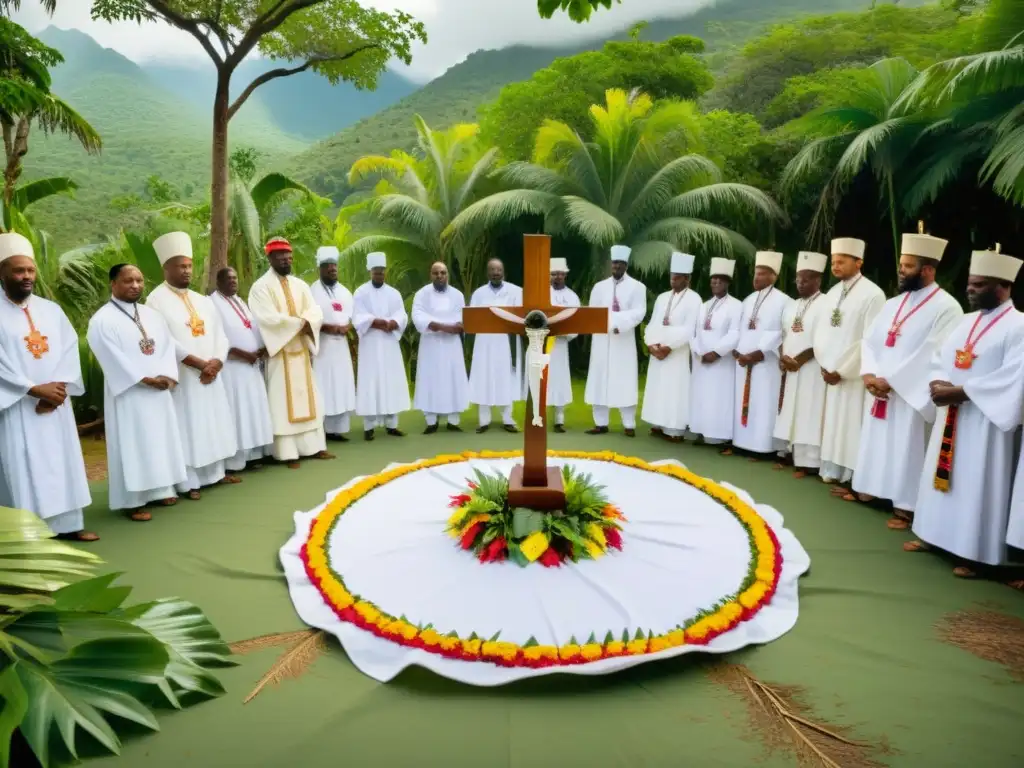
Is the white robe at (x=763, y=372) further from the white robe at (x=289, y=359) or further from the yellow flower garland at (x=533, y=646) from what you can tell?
the white robe at (x=289, y=359)

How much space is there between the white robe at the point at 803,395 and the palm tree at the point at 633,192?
814 centimetres

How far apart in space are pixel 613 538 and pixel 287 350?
15.3 feet

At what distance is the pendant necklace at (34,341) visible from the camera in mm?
5285

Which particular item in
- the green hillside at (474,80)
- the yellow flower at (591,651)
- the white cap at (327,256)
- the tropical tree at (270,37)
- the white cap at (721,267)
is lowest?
the yellow flower at (591,651)

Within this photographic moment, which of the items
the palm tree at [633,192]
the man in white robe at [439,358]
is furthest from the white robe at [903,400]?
the palm tree at [633,192]

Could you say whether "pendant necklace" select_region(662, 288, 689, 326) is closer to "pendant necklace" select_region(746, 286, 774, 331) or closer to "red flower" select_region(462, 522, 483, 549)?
"pendant necklace" select_region(746, 286, 774, 331)

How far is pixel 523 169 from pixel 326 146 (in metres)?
28.2

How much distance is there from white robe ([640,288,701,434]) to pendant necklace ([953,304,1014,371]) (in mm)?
3623

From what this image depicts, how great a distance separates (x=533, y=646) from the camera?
3.57m

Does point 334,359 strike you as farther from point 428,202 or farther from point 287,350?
point 428,202

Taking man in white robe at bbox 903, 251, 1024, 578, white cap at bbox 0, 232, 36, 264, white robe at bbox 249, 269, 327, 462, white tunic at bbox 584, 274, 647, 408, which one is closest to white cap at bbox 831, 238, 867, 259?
man in white robe at bbox 903, 251, 1024, 578

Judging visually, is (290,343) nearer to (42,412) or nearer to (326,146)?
(42,412)

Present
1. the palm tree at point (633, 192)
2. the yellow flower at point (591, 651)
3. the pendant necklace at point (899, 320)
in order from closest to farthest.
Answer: the yellow flower at point (591, 651) → the pendant necklace at point (899, 320) → the palm tree at point (633, 192)

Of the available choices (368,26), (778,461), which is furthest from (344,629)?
(368,26)
